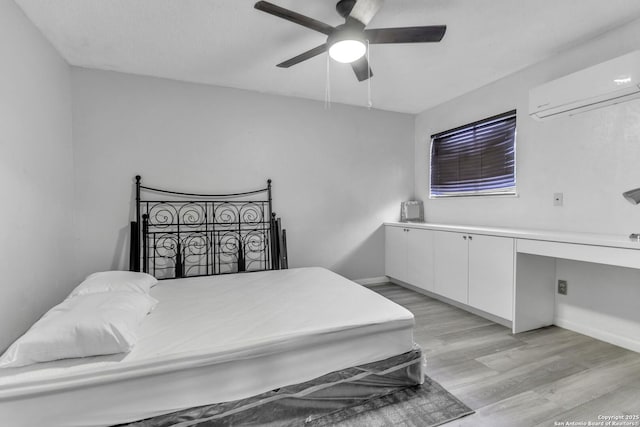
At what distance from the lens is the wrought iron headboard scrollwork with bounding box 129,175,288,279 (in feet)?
9.60

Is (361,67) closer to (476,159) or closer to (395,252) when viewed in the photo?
(476,159)

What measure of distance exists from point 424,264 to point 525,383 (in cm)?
167

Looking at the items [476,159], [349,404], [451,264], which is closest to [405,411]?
[349,404]

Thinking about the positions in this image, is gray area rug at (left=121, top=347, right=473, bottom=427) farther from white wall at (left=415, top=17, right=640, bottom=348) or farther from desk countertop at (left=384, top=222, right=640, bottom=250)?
white wall at (left=415, top=17, right=640, bottom=348)

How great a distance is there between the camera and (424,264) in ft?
11.1

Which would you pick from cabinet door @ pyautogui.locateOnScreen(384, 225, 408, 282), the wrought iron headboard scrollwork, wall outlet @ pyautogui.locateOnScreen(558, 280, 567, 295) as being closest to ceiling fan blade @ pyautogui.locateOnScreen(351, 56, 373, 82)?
the wrought iron headboard scrollwork

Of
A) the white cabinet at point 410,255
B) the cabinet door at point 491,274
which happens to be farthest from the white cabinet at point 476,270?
the white cabinet at point 410,255

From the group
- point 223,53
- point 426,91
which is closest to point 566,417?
point 426,91

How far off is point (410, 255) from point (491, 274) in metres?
1.06

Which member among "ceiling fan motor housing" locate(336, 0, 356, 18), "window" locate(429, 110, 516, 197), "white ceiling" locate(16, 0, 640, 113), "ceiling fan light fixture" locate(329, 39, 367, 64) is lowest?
"window" locate(429, 110, 516, 197)

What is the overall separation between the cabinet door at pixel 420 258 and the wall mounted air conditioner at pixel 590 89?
154cm

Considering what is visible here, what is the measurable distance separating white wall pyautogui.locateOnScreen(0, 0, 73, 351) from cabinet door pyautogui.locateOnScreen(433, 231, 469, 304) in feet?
11.3

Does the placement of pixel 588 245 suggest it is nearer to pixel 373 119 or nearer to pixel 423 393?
pixel 423 393

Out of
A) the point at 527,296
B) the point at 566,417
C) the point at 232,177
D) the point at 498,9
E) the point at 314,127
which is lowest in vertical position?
the point at 566,417
